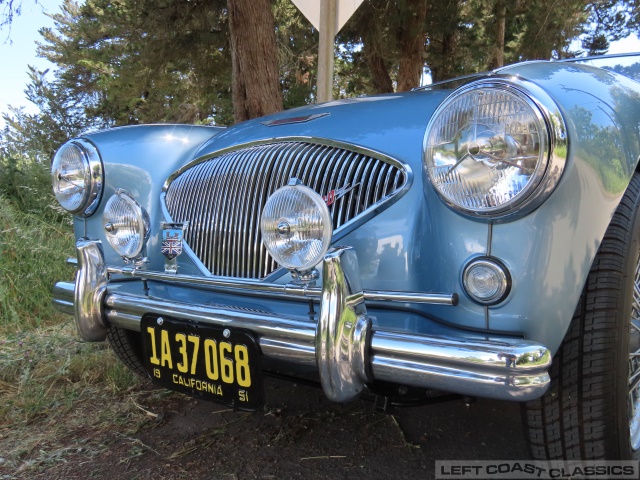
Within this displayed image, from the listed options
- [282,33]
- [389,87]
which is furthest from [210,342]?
[389,87]

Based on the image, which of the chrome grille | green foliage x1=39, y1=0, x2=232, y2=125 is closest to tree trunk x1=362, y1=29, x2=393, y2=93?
green foliage x1=39, y1=0, x2=232, y2=125

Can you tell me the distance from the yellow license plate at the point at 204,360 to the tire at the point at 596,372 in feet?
2.45

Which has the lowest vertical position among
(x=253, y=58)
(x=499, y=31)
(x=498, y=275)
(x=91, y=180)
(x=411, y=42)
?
(x=498, y=275)

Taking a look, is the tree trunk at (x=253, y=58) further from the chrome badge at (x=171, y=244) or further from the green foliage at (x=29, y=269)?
the chrome badge at (x=171, y=244)

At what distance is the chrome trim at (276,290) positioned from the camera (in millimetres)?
1271

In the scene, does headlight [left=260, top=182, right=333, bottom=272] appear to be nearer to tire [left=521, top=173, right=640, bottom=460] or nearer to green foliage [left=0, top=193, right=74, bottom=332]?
tire [left=521, top=173, right=640, bottom=460]

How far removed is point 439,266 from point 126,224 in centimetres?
112

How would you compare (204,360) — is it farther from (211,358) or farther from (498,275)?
(498,275)

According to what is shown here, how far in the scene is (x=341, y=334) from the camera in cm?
125

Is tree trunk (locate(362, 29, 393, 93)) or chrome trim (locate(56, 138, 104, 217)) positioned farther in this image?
tree trunk (locate(362, 29, 393, 93))

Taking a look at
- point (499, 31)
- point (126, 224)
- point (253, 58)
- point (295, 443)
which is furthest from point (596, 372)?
point (499, 31)

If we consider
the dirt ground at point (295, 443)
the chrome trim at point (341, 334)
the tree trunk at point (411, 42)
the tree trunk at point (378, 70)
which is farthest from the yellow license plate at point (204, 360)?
the tree trunk at point (378, 70)

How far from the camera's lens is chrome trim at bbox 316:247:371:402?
125cm

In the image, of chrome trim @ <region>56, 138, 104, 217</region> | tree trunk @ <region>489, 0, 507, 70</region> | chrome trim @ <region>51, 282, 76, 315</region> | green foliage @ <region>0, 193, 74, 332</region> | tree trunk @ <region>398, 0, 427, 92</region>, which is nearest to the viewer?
chrome trim @ <region>51, 282, 76, 315</region>
